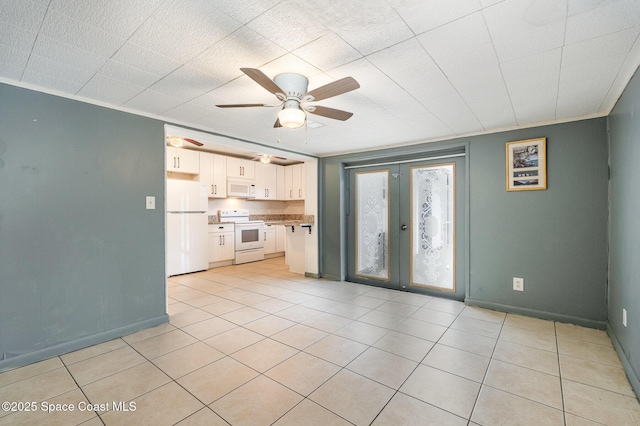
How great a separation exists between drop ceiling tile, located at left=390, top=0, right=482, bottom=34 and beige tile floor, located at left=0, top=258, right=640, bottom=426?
7.51ft

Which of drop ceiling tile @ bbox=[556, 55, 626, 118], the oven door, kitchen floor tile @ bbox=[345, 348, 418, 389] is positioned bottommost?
kitchen floor tile @ bbox=[345, 348, 418, 389]

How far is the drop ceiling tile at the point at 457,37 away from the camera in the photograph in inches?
61.1

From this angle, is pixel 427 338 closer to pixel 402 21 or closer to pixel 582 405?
pixel 582 405

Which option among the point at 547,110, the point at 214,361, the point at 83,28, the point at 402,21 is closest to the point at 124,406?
the point at 214,361

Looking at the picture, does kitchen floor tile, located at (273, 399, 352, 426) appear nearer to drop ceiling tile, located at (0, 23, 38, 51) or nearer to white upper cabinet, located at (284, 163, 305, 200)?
drop ceiling tile, located at (0, 23, 38, 51)

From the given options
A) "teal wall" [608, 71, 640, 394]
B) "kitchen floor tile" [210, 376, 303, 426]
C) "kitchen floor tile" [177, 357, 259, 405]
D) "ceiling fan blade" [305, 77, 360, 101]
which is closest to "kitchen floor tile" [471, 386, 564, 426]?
"teal wall" [608, 71, 640, 394]

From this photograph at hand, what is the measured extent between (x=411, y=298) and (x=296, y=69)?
340 cm

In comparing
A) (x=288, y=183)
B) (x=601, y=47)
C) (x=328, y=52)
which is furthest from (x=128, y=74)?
(x=288, y=183)

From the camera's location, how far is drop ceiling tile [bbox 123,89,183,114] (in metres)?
2.59

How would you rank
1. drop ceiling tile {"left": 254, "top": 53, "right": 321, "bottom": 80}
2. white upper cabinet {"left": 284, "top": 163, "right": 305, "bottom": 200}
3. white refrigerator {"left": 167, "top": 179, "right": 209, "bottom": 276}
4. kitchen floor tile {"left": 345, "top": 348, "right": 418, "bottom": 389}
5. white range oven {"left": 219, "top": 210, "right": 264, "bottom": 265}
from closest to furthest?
1. drop ceiling tile {"left": 254, "top": 53, "right": 321, "bottom": 80}
2. kitchen floor tile {"left": 345, "top": 348, "right": 418, "bottom": 389}
3. white refrigerator {"left": 167, "top": 179, "right": 209, "bottom": 276}
4. white range oven {"left": 219, "top": 210, "right": 264, "bottom": 265}
5. white upper cabinet {"left": 284, "top": 163, "right": 305, "bottom": 200}

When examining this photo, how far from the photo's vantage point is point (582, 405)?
1.84 metres

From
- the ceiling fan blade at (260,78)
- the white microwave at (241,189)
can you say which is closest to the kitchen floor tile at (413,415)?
the ceiling fan blade at (260,78)

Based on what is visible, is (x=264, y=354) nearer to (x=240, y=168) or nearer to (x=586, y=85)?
(x=586, y=85)

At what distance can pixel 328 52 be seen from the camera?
5.99ft
